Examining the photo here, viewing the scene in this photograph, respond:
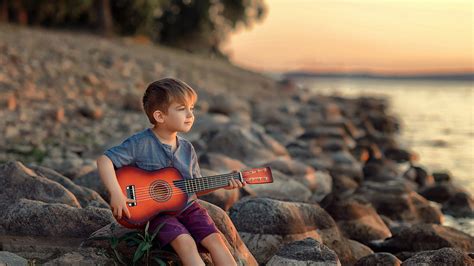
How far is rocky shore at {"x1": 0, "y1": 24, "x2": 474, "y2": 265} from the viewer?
5.13 meters

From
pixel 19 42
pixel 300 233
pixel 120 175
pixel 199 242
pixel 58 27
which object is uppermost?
pixel 120 175

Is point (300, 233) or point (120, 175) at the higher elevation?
point (120, 175)

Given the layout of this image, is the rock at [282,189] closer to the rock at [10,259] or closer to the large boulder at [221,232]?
the large boulder at [221,232]

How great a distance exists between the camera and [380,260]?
5.68 m

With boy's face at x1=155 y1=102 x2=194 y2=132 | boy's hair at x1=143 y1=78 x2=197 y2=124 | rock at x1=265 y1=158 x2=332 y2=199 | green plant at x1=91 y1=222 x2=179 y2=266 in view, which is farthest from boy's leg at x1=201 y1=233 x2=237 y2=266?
rock at x1=265 y1=158 x2=332 y2=199

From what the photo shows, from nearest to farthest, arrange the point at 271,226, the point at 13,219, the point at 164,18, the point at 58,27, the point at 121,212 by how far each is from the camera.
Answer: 1. the point at 121,212
2. the point at 13,219
3. the point at 271,226
4. the point at 58,27
5. the point at 164,18

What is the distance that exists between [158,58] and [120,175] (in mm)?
22912

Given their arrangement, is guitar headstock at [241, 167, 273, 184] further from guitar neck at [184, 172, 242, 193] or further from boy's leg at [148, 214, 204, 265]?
boy's leg at [148, 214, 204, 265]

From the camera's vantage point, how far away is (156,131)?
15.6 ft

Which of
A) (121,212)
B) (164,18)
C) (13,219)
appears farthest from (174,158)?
(164,18)

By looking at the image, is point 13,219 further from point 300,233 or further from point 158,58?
point 158,58

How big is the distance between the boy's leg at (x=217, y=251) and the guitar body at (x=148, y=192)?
255 millimetres

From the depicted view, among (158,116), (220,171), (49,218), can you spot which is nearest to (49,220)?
(49,218)

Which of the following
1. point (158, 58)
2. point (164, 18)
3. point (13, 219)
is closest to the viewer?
point (13, 219)
